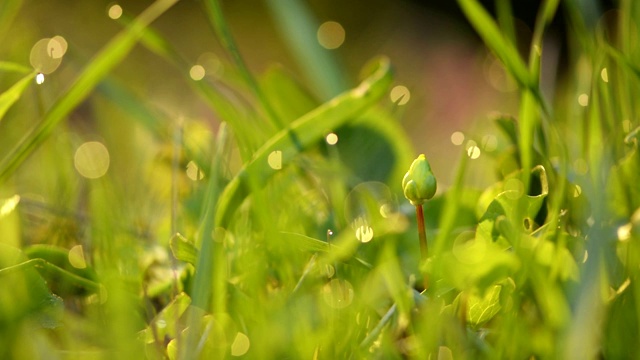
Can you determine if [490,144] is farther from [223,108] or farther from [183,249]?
[183,249]

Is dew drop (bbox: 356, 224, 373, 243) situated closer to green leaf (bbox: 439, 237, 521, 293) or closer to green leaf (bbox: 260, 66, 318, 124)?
green leaf (bbox: 439, 237, 521, 293)

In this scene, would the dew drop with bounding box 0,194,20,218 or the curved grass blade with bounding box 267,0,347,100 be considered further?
the curved grass blade with bounding box 267,0,347,100

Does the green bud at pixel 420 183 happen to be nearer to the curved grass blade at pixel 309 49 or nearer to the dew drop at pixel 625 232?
the dew drop at pixel 625 232

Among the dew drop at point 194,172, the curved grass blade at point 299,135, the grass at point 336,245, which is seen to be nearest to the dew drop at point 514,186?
the grass at point 336,245

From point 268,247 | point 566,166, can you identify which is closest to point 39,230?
point 268,247

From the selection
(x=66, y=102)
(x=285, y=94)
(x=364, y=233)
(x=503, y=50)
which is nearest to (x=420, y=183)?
(x=364, y=233)

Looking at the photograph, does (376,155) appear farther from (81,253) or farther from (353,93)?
(81,253)

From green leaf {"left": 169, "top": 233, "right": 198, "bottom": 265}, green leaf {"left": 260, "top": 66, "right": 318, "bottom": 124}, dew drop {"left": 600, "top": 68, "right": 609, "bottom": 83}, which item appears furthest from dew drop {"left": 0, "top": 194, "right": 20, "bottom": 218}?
dew drop {"left": 600, "top": 68, "right": 609, "bottom": 83}
